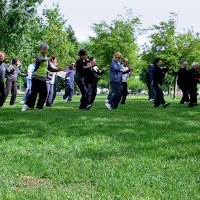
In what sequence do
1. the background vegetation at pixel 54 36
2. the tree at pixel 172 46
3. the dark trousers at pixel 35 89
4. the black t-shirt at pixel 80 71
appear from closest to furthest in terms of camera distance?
the dark trousers at pixel 35 89, the black t-shirt at pixel 80 71, the tree at pixel 172 46, the background vegetation at pixel 54 36

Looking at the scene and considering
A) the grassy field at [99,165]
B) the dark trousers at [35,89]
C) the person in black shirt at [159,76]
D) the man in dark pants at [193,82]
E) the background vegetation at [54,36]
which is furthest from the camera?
the background vegetation at [54,36]

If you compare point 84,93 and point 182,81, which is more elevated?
point 182,81

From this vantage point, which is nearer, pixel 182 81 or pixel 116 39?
pixel 182 81

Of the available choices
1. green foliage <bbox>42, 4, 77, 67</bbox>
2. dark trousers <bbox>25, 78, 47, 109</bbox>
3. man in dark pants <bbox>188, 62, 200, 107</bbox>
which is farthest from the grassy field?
green foliage <bbox>42, 4, 77, 67</bbox>

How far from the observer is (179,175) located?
2.74 metres

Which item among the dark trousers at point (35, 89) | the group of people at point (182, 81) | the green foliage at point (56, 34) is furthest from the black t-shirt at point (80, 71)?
the green foliage at point (56, 34)

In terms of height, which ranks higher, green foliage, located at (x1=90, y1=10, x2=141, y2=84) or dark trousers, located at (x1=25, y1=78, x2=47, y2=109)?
green foliage, located at (x1=90, y1=10, x2=141, y2=84)

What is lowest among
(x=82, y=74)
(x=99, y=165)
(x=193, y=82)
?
(x=99, y=165)

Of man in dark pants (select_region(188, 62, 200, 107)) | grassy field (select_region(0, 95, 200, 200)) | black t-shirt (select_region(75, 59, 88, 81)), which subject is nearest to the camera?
grassy field (select_region(0, 95, 200, 200))

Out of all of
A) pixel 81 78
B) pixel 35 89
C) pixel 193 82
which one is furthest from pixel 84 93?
pixel 193 82

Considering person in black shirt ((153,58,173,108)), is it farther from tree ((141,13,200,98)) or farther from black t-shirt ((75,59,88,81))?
tree ((141,13,200,98))

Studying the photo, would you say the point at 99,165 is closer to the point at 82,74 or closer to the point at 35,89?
the point at 35,89

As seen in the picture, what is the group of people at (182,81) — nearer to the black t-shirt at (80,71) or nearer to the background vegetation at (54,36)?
the black t-shirt at (80,71)

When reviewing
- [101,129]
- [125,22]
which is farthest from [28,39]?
[101,129]
